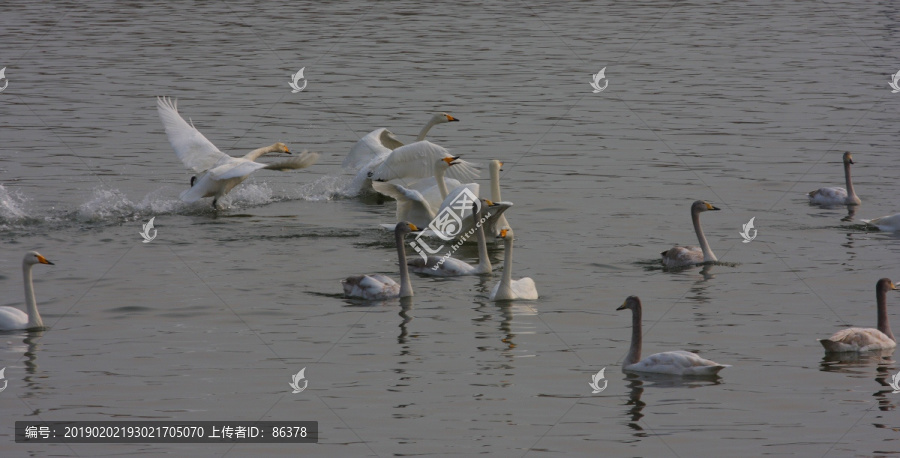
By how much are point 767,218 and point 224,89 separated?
14.2 m

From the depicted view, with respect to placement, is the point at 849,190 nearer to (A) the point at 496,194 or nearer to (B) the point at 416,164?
(A) the point at 496,194

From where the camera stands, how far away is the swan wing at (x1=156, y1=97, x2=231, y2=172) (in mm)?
17688

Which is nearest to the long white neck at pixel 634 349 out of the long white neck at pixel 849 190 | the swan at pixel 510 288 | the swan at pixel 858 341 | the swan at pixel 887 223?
the swan at pixel 858 341

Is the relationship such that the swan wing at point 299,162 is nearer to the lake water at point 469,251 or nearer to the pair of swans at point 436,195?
the lake water at point 469,251

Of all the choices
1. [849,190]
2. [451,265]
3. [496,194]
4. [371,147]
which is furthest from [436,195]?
[849,190]

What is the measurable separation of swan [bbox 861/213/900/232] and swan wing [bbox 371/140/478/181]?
4880 millimetres

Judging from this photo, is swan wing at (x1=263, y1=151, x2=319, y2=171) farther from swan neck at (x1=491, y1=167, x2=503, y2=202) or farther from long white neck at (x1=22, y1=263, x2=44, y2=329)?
long white neck at (x1=22, y1=263, x2=44, y2=329)

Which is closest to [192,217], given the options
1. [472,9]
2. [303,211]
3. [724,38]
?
[303,211]

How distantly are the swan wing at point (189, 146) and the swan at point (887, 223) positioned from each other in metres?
8.11

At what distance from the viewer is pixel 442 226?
1541 centimetres

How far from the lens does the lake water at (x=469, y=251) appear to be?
956 cm

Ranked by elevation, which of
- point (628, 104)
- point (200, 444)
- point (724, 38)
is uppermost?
point (724, 38)

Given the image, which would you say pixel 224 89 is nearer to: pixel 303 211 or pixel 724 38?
pixel 303 211

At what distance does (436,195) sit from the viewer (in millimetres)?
16547
